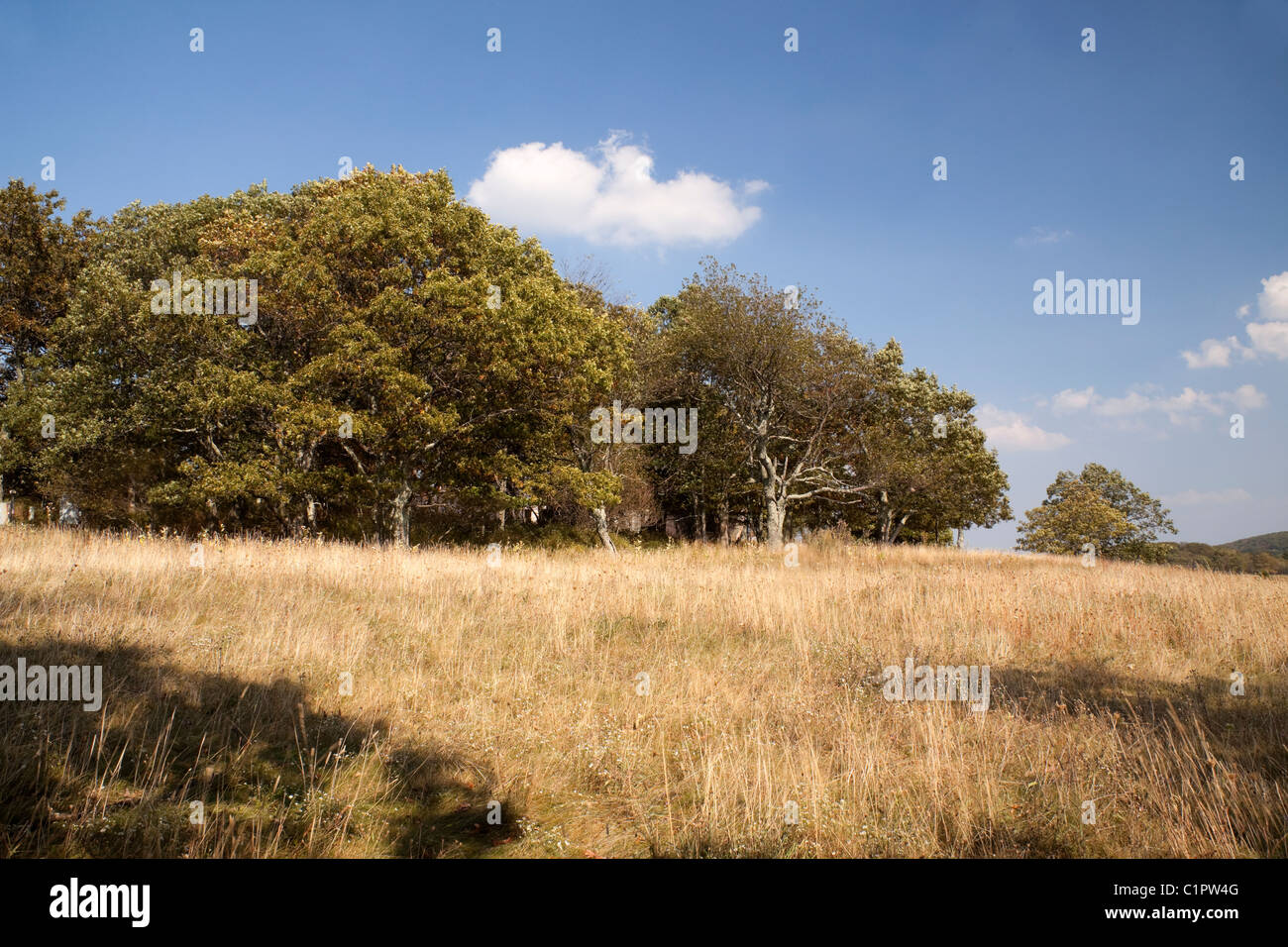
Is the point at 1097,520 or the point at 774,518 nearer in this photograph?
the point at 774,518

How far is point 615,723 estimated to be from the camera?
6.13m

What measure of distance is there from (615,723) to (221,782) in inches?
124

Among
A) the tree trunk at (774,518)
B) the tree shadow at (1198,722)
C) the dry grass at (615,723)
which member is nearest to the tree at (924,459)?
the tree trunk at (774,518)

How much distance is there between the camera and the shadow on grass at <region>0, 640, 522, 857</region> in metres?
3.82

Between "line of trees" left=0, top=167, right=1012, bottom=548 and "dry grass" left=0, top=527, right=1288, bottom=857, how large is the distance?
10671 mm

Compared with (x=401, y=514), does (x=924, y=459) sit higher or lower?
higher

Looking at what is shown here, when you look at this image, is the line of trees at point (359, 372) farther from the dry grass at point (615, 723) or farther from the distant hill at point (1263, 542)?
the distant hill at point (1263, 542)

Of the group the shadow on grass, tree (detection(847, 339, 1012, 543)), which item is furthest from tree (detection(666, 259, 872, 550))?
the shadow on grass

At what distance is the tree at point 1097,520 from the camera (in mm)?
52156

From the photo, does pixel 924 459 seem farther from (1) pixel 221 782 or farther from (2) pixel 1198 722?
(1) pixel 221 782

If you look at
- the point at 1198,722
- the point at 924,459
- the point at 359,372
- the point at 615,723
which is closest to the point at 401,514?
the point at 359,372
